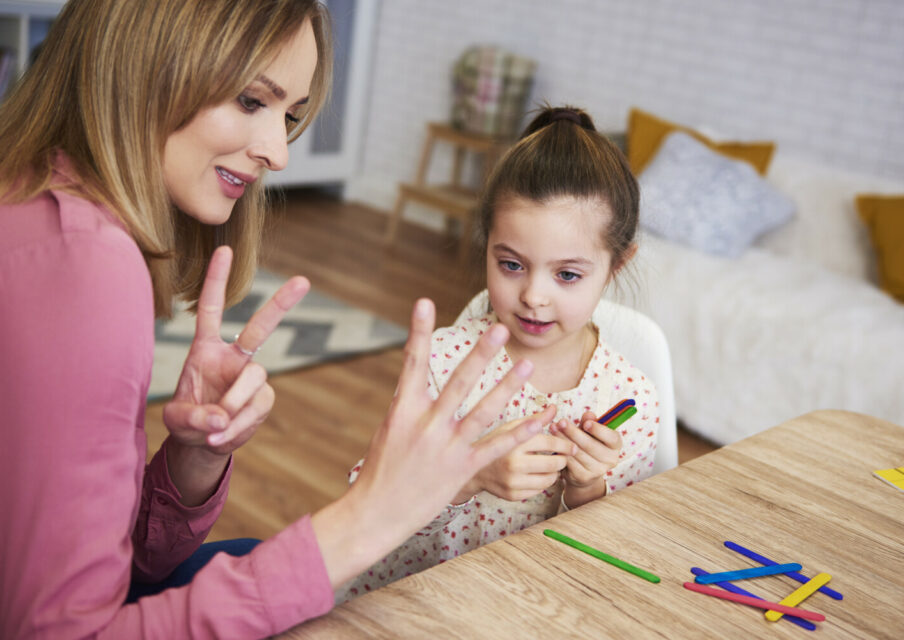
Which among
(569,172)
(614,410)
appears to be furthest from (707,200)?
(614,410)

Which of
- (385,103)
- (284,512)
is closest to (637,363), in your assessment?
(284,512)

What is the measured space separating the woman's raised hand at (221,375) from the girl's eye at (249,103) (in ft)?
0.65

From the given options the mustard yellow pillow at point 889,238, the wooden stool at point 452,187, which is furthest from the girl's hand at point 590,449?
the wooden stool at point 452,187

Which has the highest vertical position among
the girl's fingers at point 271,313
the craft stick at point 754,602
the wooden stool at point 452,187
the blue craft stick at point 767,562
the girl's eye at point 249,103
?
the girl's eye at point 249,103

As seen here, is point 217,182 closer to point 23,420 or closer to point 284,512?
point 23,420

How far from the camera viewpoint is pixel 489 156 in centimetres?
422

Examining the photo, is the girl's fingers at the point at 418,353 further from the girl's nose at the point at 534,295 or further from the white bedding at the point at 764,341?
the white bedding at the point at 764,341

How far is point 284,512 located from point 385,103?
345 cm

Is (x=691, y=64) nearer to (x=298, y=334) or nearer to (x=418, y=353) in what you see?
(x=298, y=334)

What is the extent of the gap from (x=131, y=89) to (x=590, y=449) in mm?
610

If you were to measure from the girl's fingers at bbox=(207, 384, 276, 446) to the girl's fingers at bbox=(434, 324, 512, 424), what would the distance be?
18 cm

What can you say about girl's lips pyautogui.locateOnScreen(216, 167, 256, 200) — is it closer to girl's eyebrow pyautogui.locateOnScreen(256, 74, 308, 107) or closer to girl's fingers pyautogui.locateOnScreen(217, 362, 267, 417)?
girl's eyebrow pyautogui.locateOnScreen(256, 74, 308, 107)

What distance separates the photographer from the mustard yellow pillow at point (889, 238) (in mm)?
2947

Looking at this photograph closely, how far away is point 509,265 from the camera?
1.22 m
